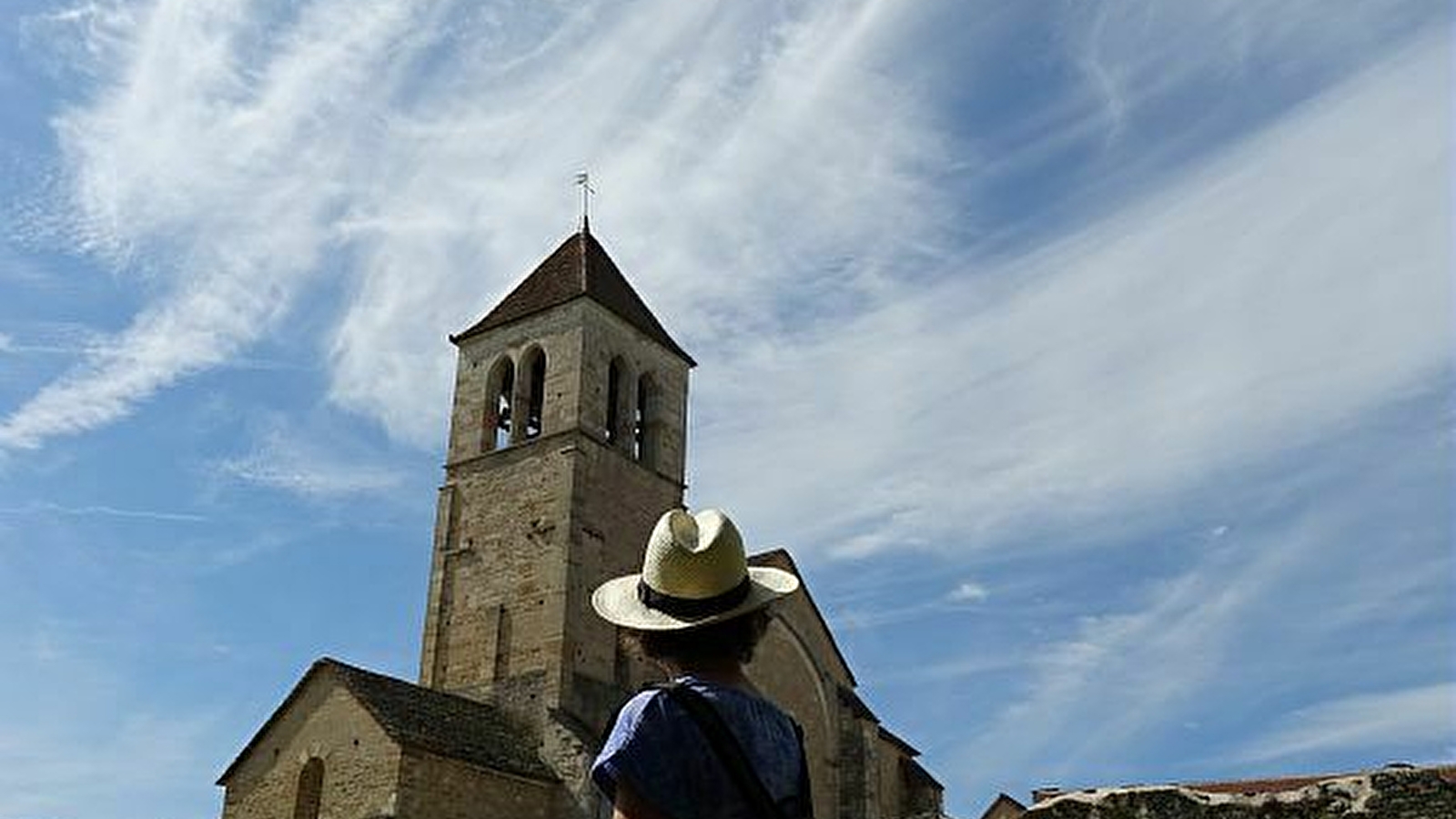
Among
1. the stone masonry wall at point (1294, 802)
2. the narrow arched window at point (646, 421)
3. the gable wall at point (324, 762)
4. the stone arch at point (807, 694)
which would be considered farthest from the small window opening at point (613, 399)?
the stone masonry wall at point (1294, 802)

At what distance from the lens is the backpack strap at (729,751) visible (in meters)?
2.78

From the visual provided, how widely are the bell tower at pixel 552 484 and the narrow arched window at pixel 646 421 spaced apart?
0.09 feet

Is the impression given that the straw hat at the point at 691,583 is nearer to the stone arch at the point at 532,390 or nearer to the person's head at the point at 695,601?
the person's head at the point at 695,601

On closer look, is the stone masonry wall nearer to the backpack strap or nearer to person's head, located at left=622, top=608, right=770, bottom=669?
person's head, located at left=622, top=608, right=770, bottom=669

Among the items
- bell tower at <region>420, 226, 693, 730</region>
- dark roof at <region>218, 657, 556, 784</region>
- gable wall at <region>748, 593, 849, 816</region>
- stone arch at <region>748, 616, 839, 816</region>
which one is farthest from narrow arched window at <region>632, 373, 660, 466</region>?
dark roof at <region>218, 657, 556, 784</region>

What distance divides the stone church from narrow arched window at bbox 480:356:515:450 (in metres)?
0.04

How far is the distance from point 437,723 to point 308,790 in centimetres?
198

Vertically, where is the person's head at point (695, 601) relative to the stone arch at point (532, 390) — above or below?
below

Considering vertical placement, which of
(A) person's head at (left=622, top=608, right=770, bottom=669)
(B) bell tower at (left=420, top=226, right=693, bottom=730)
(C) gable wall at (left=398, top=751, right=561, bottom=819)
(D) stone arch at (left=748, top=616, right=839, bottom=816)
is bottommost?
(A) person's head at (left=622, top=608, right=770, bottom=669)

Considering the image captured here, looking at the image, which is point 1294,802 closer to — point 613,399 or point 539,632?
point 539,632

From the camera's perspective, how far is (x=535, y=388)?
83.3 feet

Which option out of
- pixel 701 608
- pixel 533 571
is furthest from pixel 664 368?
pixel 701 608

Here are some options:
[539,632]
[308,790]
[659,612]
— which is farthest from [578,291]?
[659,612]

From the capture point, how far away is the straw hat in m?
3.08
